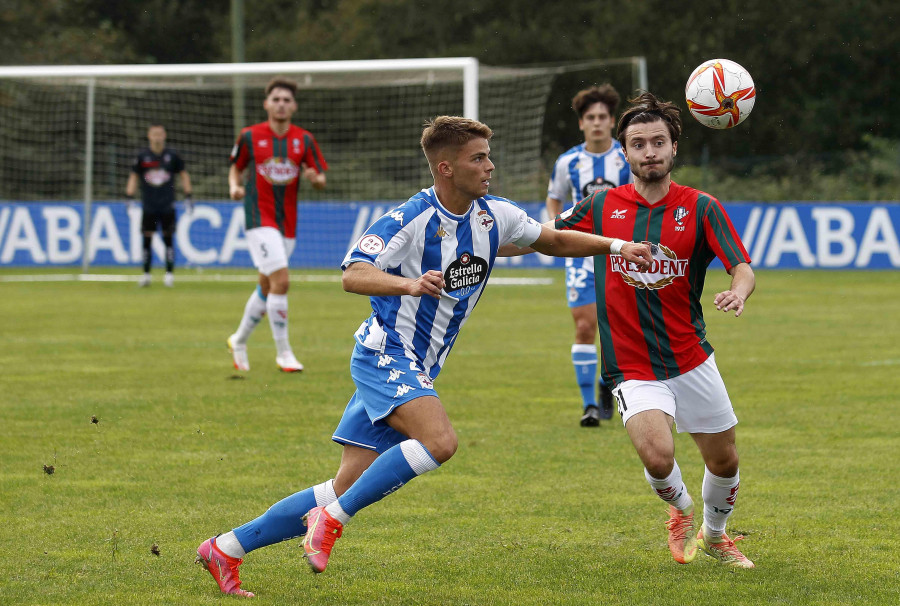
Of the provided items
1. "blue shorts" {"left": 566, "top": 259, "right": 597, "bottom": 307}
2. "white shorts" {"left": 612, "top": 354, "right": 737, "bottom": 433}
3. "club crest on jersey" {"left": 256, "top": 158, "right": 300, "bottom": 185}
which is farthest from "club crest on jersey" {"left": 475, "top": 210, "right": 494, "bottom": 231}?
"club crest on jersey" {"left": 256, "top": 158, "right": 300, "bottom": 185}

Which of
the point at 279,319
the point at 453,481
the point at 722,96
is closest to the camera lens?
the point at 722,96

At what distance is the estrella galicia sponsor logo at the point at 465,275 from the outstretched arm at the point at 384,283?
27 cm

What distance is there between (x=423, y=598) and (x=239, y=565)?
2.41 feet

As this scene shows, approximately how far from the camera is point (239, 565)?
4805 mm

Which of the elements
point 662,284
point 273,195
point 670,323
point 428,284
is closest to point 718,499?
point 670,323

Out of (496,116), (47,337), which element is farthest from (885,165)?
(47,337)

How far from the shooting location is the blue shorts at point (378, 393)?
466 centimetres

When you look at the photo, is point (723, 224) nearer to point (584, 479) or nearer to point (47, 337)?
point (584, 479)

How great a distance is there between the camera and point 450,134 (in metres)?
4.86

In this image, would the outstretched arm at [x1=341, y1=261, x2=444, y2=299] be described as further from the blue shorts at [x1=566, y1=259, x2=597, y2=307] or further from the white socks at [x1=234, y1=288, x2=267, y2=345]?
the white socks at [x1=234, y1=288, x2=267, y2=345]

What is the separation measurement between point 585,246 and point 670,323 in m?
0.51

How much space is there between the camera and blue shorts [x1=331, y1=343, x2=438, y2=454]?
466 cm

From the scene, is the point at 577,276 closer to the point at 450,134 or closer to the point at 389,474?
the point at 450,134

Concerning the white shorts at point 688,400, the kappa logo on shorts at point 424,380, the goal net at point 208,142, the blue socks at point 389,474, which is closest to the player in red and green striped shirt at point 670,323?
the white shorts at point 688,400
